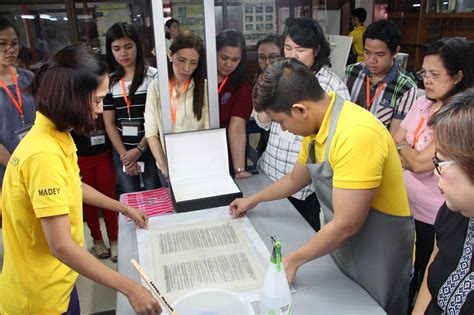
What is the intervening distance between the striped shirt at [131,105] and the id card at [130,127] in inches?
0.5

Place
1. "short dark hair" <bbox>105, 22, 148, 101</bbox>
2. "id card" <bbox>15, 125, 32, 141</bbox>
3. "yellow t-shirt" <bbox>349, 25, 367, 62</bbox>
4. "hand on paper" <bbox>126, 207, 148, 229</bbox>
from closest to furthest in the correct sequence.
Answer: "hand on paper" <bbox>126, 207, 148, 229</bbox>, "id card" <bbox>15, 125, 32, 141</bbox>, "short dark hair" <bbox>105, 22, 148, 101</bbox>, "yellow t-shirt" <bbox>349, 25, 367, 62</bbox>

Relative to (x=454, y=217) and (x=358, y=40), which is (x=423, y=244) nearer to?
(x=454, y=217)

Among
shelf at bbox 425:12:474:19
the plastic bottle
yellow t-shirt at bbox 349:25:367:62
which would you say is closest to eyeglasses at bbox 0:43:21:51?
the plastic bottle

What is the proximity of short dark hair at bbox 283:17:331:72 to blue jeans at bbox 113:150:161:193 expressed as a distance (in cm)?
102

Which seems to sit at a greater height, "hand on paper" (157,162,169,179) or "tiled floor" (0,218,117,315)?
"hand on paper" (157,162,169,179)

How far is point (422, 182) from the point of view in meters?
1.50

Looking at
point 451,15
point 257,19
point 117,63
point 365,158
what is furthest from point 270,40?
point 451,15

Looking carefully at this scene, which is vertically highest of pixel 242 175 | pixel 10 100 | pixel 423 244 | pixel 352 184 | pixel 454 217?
pixel 10 100

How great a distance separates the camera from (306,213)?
65.0 inches

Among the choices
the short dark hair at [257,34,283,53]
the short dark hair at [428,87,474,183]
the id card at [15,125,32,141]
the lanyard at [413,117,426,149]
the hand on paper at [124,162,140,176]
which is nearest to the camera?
the short dark hair at [428,87,474,183]

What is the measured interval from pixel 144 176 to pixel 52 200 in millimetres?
1287

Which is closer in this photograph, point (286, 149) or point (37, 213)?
point (37, 213)

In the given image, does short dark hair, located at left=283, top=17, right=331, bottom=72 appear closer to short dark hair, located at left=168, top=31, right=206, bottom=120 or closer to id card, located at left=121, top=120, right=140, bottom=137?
short dark hair, located at left=168, top=31, right=206, bottom=120

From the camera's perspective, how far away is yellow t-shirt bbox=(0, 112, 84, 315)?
917 millimetres
